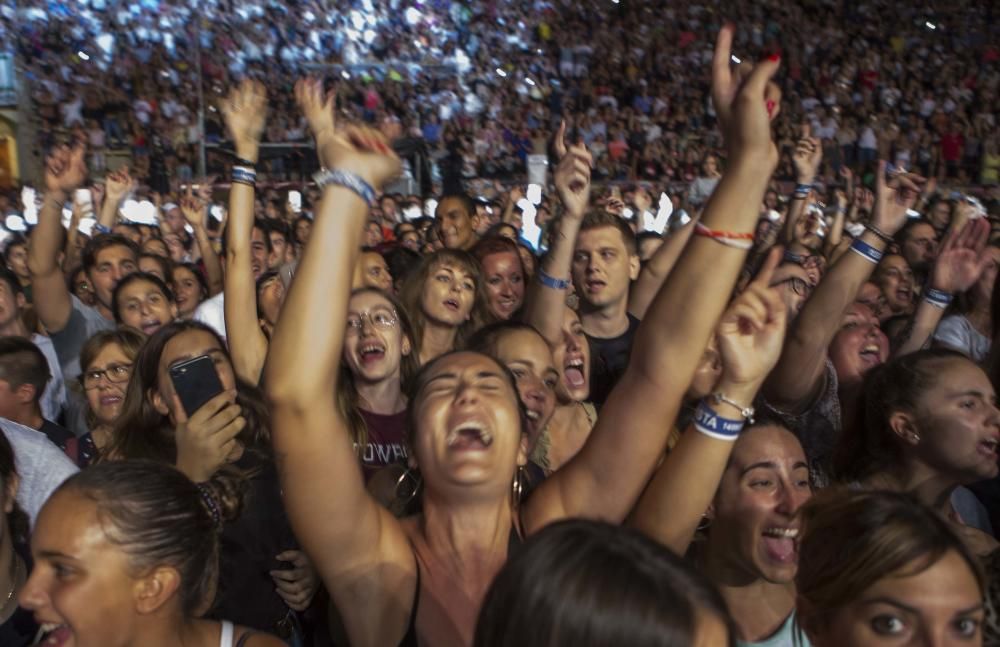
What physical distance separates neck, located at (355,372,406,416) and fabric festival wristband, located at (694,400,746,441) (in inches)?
63.8

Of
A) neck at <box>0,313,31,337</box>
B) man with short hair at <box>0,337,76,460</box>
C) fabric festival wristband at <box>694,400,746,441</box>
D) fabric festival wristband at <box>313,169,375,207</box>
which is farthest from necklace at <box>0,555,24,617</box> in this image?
neck at <box>0,313,31,337</box>

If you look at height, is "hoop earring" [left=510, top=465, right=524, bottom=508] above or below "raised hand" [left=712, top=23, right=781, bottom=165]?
below

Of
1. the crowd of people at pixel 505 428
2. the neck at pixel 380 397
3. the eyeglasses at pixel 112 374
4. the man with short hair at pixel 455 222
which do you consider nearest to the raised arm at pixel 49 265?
the crowd of people at pixel 505 428

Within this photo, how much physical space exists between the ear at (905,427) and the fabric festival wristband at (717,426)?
102cm

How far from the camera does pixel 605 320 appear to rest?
4.31m

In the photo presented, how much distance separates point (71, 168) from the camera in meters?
4.84

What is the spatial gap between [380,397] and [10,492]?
1290 millimetres

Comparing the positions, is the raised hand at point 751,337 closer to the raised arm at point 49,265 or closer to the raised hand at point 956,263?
the raised hand at point 956,263

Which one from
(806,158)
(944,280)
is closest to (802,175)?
(806,158)

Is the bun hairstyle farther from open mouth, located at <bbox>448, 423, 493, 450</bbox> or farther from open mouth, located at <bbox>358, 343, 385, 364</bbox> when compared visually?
open mouth, located at <bbox>358, 343, 385, 364</bbox>

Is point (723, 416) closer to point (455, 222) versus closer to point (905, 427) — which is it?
point (905, 427)

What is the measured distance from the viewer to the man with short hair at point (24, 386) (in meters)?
3.51

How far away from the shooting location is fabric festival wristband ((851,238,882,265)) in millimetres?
3437

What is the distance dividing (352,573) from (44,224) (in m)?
3.20
